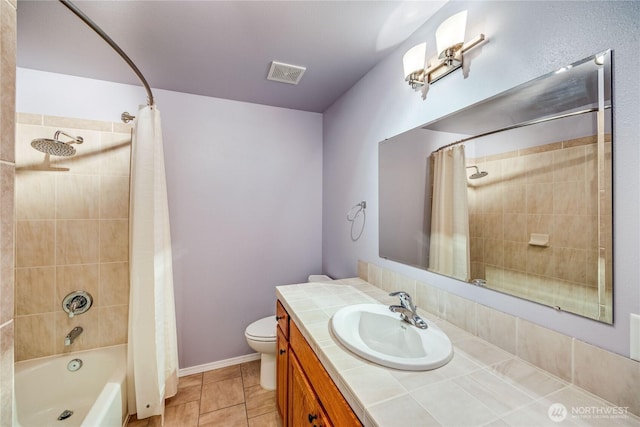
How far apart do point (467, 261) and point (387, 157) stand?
0.80 meters

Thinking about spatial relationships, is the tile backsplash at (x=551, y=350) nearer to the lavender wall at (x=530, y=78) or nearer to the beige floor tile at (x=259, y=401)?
the lavender wall at (x=530, y=78)

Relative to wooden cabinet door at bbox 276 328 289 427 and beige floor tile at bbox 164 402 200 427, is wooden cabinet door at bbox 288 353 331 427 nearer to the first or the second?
wooden cabinet door at bbox 276 328 289 427

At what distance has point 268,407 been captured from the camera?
6.07 ft

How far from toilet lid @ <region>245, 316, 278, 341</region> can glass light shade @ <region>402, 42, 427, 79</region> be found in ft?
5.99

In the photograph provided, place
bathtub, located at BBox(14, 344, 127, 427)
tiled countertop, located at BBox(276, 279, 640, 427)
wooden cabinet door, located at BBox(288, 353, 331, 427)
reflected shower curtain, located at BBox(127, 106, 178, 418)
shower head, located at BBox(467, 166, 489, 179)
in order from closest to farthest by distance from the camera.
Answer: tiled countertop, located at BBox(276, 279, 640, 427) < wooden cabinet door, located at BBox(288, 353, 331, 427) < shower head, located at BBox(467, 166, 489, 179) < bathtub, located at BBox(14, 344, 127, 427) < reflected shower curtain, located at BBox(127, 106, 178, 418)

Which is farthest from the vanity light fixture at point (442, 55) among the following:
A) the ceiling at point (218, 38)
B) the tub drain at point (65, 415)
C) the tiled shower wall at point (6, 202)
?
the tub drain at point (65, 415)

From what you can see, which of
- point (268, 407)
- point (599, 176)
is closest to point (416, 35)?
point (599, 176)

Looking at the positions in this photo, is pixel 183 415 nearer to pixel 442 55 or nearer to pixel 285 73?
pixel 285 73

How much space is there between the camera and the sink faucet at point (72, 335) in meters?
1.77

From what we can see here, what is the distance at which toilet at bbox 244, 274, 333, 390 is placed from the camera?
192 centimetres

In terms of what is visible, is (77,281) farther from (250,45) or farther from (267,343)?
(250,45)

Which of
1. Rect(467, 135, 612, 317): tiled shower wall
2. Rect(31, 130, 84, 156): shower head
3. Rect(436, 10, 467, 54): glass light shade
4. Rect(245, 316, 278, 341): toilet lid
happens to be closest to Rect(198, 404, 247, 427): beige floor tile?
Result: Rect(245, 316, 278, 341): toilet lid

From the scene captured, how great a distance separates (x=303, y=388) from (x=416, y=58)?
1.65 meters

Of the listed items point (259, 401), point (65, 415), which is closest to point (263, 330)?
point (259, 401)
